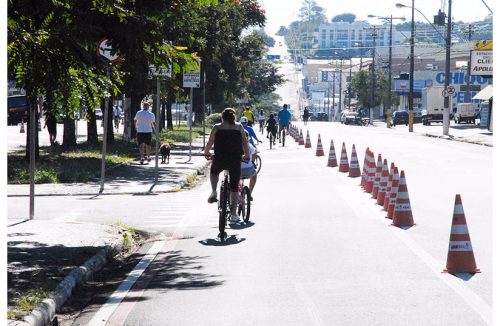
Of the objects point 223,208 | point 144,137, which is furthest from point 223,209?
point 144,137

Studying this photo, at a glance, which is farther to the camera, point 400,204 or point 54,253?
point 400,204

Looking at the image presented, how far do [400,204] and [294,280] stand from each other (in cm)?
487

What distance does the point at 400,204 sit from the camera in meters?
15.0

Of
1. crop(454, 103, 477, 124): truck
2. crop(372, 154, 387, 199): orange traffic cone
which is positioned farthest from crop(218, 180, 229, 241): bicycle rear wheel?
crop(454, 103, 477, 124): truck

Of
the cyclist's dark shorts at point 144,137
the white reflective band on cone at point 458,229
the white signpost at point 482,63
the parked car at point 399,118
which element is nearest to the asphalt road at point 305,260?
the white reflective band on cone at point 458,229

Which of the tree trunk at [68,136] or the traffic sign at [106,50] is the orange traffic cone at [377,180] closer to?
the traffic sign at [106,50]

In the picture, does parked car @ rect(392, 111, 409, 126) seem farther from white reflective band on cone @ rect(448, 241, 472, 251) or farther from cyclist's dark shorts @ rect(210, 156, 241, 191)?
white reflective band on cone @ rect(448, 241, 472, 251)

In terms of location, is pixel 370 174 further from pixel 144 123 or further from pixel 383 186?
pixel 144 123

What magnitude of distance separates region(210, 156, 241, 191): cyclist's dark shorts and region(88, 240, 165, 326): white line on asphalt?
4.88 feet

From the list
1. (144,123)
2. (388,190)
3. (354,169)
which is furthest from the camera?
(144,123)

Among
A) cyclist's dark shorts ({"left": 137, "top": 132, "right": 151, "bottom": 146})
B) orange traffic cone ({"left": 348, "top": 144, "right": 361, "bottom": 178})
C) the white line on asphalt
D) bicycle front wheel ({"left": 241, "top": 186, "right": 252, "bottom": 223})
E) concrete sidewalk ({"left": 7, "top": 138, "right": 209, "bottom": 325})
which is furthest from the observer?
cyclist's dark shorts ({"left": 137, "top": 132, "right": 151, "bottom": 146})

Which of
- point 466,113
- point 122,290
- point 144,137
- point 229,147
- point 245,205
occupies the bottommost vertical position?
point 122,290

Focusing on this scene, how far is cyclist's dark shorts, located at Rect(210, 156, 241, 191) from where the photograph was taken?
572 inches

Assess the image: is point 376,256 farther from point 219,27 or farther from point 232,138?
point 219,27
